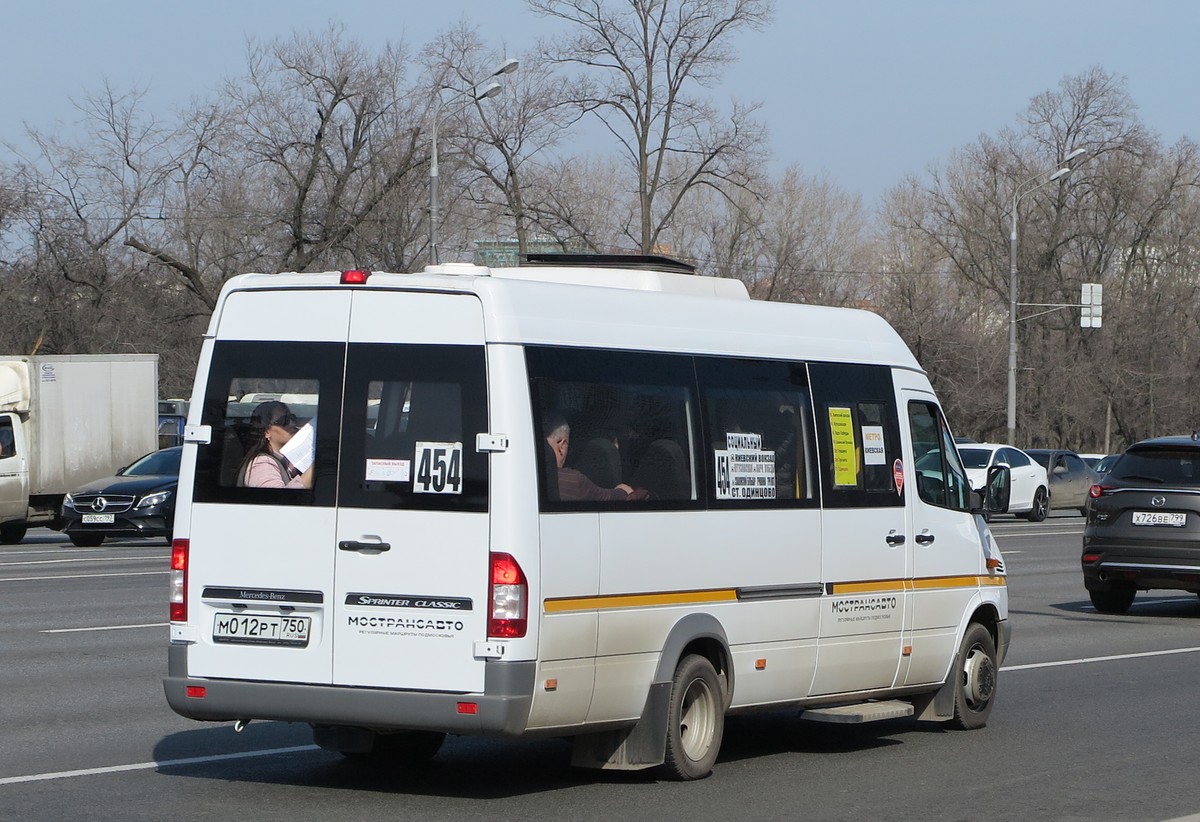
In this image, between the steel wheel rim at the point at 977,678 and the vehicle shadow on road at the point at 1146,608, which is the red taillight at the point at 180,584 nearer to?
the steel wheel rim at the point at 977,678

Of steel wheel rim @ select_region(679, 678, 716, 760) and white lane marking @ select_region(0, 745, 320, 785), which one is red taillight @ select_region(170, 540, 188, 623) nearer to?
white lane marking @ select_region(0, 745, 320, 785)

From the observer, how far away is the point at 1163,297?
218 feet

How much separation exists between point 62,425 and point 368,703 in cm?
2324

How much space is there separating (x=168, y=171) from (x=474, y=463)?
143 feet

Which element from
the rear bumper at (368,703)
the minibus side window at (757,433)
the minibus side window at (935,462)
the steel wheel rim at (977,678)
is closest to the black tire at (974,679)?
the steel wheel rim at (977,678)

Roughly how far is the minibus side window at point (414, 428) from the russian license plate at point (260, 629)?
0.59 meters

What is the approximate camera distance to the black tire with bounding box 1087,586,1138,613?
59.0ft

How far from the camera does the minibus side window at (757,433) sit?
27.7ft

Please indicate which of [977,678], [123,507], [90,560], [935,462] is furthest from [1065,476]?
[935,462]

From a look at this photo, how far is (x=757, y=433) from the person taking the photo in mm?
8703

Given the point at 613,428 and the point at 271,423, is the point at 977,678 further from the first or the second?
the point at 271,423

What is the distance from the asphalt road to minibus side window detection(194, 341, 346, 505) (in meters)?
1.39

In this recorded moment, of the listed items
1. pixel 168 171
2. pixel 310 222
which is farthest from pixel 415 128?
pixel 168 171

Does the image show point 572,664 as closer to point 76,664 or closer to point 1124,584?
point 76,664
